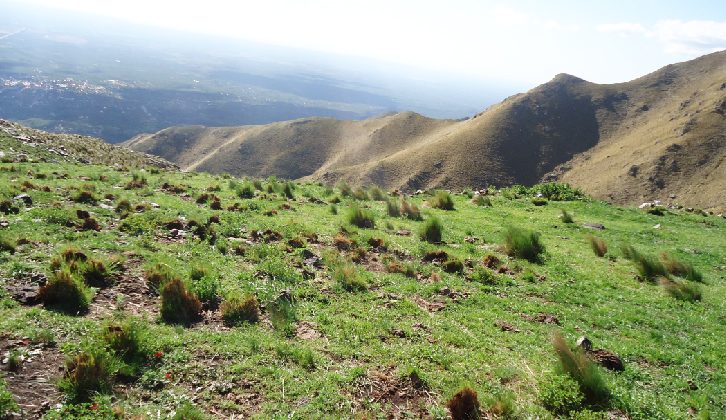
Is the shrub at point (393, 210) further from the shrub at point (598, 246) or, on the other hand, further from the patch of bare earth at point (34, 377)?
the patch of bare earth at point (34, 377)

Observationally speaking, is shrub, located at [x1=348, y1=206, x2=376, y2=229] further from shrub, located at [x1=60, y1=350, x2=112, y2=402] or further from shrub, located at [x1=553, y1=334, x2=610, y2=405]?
shrub, located at [x1=60, y1=350, x2=112, y2=402]

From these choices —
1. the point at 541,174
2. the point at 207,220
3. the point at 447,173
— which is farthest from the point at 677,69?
the point at 207,220

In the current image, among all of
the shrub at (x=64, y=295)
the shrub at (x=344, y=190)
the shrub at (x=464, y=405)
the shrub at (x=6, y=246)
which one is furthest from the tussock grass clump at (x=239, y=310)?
the shrub at (x=344, y=190)

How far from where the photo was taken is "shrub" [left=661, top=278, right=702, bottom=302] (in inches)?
481

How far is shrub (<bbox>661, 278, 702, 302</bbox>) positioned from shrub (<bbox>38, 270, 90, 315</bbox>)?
48.9ft

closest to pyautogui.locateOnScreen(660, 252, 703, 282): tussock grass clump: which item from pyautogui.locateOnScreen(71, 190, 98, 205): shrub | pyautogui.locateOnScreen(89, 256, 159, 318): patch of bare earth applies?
pyautogui.locateOnScreen(89, 256, 159, 318): patch of bare earth

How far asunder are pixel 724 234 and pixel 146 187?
2747 centimetres

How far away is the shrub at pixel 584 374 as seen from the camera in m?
7.14

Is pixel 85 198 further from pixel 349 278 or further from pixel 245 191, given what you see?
pixel 349 278

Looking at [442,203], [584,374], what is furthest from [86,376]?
[442,203]

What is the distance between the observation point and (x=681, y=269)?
47.2 feet

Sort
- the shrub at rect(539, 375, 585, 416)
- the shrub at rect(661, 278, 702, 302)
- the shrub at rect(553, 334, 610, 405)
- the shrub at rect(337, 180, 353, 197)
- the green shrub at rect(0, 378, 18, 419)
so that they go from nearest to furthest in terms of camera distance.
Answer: the green shrub at rect(0, 378, 18, 419), the shrub at rect(539, 375, 585, 416), the shrub at rect(553, 334, 610, 405), the shrub at rect(661, 278, 702, 302), the shrub at rect(337, 180, 353, 197)

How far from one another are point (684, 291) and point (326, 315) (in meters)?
10.5

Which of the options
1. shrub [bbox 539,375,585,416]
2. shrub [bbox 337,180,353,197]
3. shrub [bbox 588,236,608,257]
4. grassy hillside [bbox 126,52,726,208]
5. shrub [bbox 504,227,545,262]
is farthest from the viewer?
grassy hillside [bbox 126,52,726,208]
